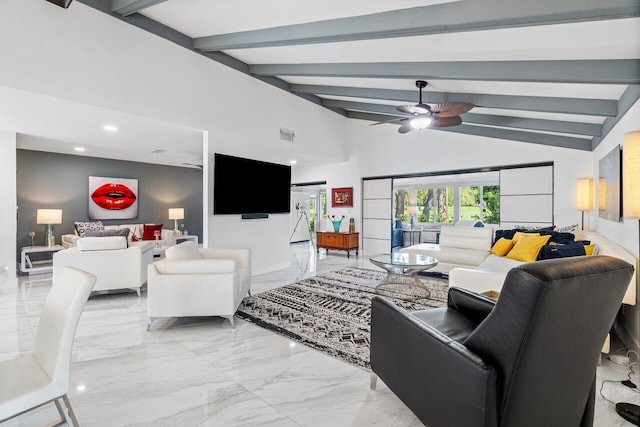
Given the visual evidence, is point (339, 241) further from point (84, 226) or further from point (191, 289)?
point (84, 226)

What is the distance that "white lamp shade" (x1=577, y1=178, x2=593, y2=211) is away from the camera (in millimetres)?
4582

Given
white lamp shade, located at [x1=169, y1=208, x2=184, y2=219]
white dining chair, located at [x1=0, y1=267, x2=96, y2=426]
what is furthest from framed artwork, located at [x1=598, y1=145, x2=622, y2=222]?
white lamp shade, located at [x1=169, y1=208, x2=184, y2=219]

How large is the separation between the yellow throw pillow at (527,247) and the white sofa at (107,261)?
17.2ft

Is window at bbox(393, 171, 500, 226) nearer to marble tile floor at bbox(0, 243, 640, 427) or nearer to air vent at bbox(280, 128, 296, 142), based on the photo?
air vent at bbox(280, 128, 296, 142)

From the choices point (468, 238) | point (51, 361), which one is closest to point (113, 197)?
point (51, 361)

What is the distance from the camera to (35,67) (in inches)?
113

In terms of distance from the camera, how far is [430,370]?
1.46m

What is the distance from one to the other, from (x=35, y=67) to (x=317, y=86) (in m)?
3.76

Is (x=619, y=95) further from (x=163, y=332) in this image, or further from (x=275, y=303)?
(x=163, y=332)

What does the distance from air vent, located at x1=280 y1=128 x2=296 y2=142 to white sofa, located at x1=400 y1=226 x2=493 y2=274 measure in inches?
116

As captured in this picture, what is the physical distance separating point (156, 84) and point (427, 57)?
3.16 m

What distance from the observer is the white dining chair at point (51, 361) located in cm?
128

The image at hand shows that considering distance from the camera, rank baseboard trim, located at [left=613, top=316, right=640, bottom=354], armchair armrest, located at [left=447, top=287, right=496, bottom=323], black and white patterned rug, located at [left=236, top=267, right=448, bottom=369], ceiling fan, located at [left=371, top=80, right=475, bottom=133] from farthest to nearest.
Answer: ceiling fan, located at [left=371, top=80, right=475, bottom=133]
black and white patterned rug, located at [left=236, top=267, right=448, bottom=369]
baseboard trim, located at [left=613, top=316, right=640, bottom=354]
armchair armrest, located at [left=447, top=287, right=496, bottom=323]

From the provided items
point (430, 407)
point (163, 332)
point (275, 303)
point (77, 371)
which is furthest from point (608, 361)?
point (77, 371)
